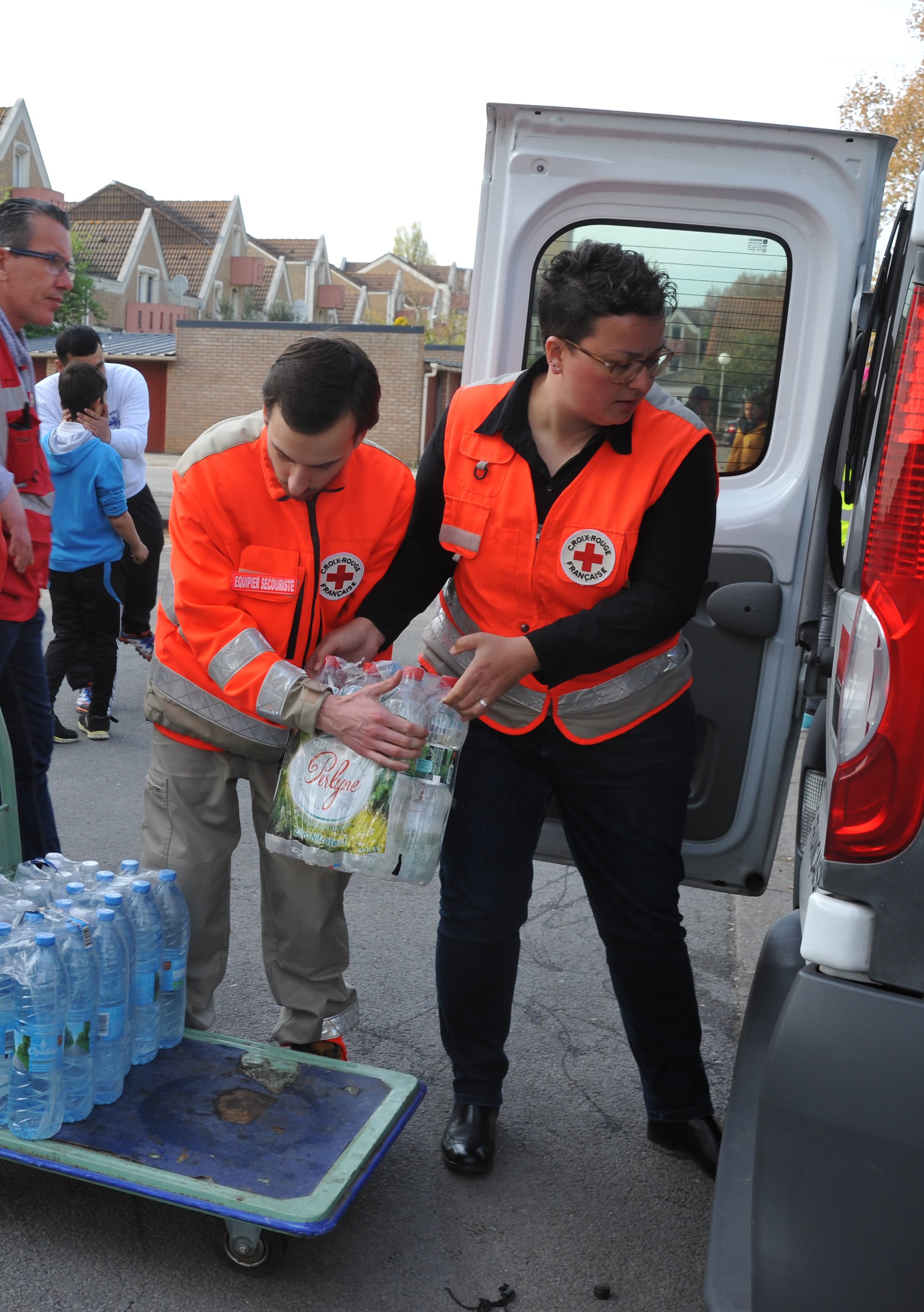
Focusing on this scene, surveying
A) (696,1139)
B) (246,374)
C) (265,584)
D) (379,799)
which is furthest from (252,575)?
(246,374)

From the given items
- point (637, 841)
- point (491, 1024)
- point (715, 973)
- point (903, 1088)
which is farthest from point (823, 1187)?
point (715, 973)

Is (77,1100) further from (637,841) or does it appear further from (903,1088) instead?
(903,1088)

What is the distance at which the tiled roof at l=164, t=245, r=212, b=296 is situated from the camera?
63906 millimetres

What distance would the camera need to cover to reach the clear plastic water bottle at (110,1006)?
2.57 metres

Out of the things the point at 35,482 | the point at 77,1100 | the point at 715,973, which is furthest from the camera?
the point at 715,973

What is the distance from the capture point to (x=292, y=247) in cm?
7950

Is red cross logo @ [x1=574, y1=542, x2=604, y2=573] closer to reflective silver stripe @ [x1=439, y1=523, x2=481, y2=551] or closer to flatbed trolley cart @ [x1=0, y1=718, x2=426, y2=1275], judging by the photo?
reflective silver stripe @ [x1=439, y1=523, x2=481, y2=551]

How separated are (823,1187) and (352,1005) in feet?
5.76

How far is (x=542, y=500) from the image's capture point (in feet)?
8.50

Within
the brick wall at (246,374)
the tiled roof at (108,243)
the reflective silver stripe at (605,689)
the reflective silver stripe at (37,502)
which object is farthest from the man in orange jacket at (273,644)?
the tiled roof at (108,243)

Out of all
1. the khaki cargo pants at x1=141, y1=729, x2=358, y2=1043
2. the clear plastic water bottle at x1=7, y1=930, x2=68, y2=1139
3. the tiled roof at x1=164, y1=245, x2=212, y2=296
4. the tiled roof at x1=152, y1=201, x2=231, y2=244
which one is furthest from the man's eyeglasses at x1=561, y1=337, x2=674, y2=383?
the tiled roof at x1=152, y1=201, x2=231, y2=244

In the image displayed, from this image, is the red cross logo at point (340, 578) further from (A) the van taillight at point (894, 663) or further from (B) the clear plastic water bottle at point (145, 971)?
(A) the van taillight at point (894, 663)

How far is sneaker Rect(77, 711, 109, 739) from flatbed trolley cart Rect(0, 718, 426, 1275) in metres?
3.59

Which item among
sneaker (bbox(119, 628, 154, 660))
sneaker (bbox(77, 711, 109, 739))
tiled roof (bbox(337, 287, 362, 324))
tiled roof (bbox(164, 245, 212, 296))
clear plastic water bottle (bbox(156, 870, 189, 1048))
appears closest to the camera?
clear plastic water bottle (bbox(156, 870, 189, 1048))
